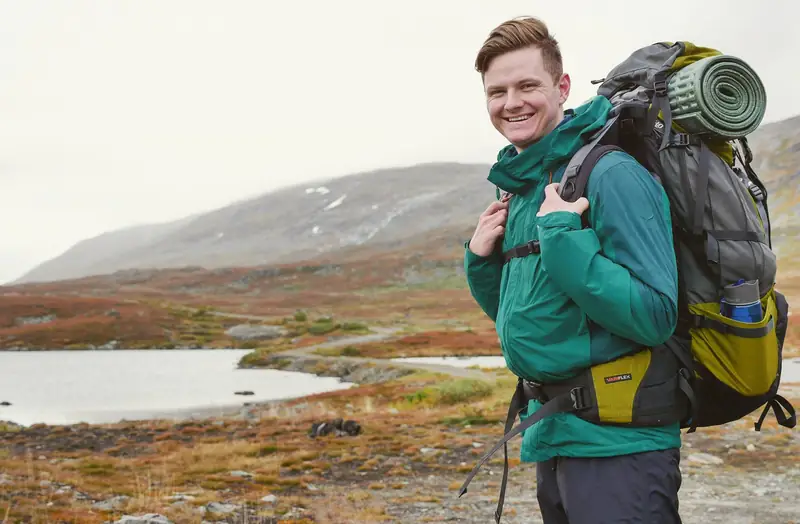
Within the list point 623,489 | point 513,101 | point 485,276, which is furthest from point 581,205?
point 623,489

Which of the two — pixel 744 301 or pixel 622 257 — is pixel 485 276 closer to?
pixel 622 257

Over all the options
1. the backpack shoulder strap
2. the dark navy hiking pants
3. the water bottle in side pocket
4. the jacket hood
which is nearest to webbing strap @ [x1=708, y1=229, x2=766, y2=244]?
the water bottle in side pocket

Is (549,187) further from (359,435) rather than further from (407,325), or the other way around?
(407,325)

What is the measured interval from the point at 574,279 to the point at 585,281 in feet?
0.13

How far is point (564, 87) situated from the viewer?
3.15 meters

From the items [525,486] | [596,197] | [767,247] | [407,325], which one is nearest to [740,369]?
[767,247]

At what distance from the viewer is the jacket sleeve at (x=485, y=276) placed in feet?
11.1

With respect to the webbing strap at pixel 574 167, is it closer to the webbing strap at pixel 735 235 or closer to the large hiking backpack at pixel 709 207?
the large hiking backpack at pixel 709 207

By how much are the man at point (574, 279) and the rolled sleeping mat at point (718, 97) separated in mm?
320

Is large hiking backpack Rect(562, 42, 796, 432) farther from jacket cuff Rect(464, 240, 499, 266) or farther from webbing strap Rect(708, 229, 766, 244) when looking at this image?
jacket cuff Rect(464, 240, 499, 266)

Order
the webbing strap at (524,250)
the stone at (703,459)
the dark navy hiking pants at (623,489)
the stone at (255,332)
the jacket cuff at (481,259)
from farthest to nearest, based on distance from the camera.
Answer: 1. the stone at (255,332)
2. the stone at (703,459)
3. the jacket cuff at (481,259)
4. the webbing strap at (524,250)
5. the dark navy hiking pants at (623,489)

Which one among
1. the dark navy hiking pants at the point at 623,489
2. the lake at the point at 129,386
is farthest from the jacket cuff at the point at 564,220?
the lake at the point at 129,386

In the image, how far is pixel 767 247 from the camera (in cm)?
282

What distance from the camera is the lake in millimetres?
28766
